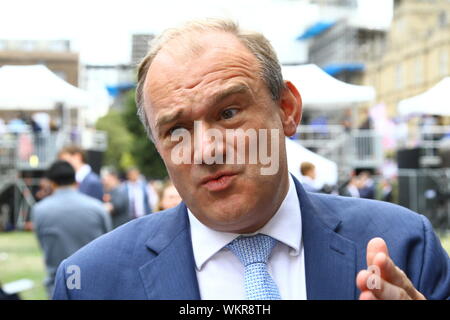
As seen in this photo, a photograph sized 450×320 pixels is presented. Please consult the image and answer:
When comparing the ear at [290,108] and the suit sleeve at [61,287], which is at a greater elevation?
the ear at [290,108]

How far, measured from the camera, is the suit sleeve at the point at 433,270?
120 centimetres

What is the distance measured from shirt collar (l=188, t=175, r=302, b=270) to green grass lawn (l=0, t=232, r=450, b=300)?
15.9 ft

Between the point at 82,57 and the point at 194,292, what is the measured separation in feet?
3.03

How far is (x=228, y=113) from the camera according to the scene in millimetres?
1112

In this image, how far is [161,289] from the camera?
A: 1220mm

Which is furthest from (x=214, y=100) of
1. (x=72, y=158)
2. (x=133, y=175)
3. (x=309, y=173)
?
(x=133, y=175)

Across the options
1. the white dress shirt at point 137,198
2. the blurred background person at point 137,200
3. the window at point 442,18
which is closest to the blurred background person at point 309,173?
the window at point 442,18

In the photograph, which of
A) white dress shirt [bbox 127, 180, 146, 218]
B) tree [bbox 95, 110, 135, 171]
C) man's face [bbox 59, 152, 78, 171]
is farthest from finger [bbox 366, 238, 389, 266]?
tree [bbox 95, 110, 135, 171]

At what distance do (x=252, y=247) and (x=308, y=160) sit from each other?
1417 mm

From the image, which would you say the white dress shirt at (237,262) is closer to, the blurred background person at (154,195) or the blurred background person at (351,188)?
the blurred background person at (351,188)

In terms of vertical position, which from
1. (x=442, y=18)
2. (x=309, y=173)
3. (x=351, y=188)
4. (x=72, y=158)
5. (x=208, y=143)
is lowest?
(x=72, y=158)

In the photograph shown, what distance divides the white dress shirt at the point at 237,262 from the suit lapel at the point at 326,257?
0.03 m

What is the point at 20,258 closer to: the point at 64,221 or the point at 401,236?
the point at 64,221
